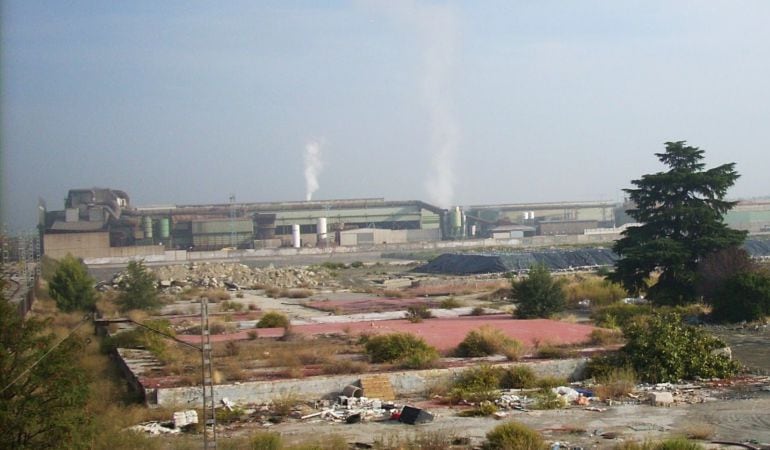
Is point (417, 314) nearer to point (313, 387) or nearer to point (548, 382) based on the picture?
point (548, 382)

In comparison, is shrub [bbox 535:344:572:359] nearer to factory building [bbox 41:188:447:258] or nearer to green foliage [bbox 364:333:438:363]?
green foliage [bbox 364:333:438:363]

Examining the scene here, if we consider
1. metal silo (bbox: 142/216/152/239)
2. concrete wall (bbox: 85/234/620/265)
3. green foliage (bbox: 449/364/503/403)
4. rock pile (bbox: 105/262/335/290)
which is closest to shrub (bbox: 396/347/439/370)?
green foliage (bbox: 449/364/503/403)

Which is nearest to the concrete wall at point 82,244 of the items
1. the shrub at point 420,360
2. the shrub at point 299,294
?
the shrub at point 299,294

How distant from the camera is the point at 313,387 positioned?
1582 cm

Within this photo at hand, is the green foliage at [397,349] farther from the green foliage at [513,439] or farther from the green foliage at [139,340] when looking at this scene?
the green foliage at [513,439]

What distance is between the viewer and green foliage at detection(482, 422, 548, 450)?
35.3 ft

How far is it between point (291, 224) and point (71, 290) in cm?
8098

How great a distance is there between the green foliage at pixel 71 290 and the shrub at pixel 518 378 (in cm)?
2083

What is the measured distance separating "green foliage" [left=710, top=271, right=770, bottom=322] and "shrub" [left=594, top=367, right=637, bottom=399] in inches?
434

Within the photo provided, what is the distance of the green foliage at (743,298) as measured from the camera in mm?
26016

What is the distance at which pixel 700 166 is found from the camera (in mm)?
31844

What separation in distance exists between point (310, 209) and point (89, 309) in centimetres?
8230

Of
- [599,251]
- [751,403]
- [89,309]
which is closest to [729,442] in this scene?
[751,403]

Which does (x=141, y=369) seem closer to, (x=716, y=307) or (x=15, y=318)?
(x=15, y=318)
